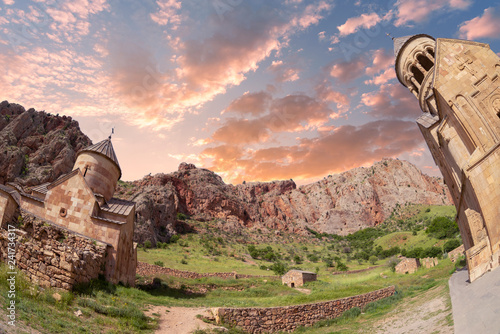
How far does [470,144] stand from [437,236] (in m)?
37.9

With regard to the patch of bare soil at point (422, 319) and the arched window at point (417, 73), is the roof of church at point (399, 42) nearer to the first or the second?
the arched window at point (417, 73)

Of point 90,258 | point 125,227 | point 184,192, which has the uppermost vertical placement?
point 184,192

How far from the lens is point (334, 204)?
114500mm

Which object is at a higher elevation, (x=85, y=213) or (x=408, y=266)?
(x=85, y=213)

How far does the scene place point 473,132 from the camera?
12258mm

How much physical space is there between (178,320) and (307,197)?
11007 centimetres

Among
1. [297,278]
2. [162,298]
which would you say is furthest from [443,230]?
[162,298]

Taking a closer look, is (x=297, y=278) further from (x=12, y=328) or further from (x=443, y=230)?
(x=443, y=230)

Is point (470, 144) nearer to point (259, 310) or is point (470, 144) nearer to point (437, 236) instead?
point (259, 310)

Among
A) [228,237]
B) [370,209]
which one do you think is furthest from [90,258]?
[370,209]

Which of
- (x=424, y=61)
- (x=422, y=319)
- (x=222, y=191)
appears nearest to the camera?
(x=422, y=319)

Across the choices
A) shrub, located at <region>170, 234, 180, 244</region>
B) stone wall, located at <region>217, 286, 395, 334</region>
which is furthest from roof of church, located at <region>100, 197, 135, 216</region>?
shrub, located at <region>170, 234, 180, 244</region>

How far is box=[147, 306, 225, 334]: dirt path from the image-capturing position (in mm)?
9641

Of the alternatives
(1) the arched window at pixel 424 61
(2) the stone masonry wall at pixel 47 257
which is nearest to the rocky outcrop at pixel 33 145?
(2) the stone masonry wall at pixel 47 257
